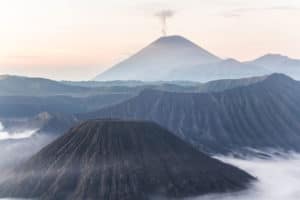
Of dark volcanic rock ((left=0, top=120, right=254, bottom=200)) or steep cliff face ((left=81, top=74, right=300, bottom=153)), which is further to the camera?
steep cliff face ((left=81, top=74, right=300, bottom=153))

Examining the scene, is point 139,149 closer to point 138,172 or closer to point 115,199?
point 138,172

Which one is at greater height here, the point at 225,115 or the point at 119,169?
the point at 225,115

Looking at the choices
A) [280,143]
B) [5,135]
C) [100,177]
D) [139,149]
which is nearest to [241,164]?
[280,143]

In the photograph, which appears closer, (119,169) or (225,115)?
(119,169)

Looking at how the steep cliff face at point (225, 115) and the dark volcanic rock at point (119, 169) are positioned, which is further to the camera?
the steep cliff face at point (225, 115)
